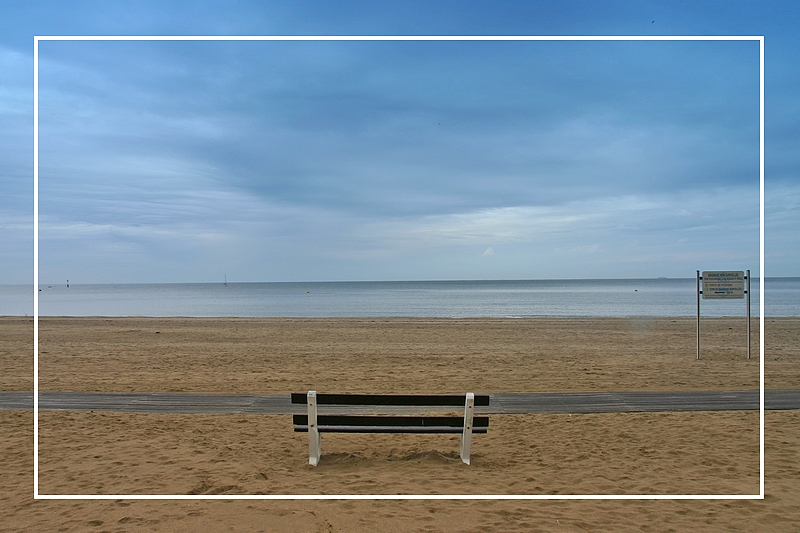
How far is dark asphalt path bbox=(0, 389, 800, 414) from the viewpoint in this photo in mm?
7891

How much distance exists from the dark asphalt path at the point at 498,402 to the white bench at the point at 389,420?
2.33 metres

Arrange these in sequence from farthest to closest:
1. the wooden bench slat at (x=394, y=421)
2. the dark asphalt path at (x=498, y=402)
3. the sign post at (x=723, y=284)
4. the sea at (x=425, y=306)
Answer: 1. the sea at (x=425, y=306)
2. the sign post at (x=723, y=284)
3. the dark asphalt path at (x=498, y=402)
4. the wooden bench slat at (x=394, y=421)

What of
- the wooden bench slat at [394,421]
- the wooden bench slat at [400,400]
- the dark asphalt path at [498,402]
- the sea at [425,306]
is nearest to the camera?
the wooden bench slat at [400,400]

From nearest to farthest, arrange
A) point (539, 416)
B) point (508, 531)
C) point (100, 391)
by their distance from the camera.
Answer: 1. point (508, 531)
2. point (539, 416)
3. point (100, 391)

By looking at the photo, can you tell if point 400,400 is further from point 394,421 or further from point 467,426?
point 467,426

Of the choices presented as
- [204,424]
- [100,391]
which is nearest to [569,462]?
[204,424]

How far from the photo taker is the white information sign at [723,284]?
45.9 ft

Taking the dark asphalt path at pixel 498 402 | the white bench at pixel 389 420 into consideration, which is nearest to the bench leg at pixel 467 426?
the white bench at pixel 389 420

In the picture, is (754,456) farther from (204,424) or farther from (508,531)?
(204,424)

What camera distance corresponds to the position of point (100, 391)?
9.18m

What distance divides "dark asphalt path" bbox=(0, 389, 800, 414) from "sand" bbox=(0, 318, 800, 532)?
406 millimetres

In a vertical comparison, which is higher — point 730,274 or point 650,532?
point 730,274

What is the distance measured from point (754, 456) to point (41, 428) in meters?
7.90

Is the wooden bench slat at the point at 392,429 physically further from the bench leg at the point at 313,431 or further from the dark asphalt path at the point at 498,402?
the dark asphalt path at the point at 498,402
